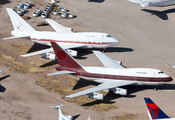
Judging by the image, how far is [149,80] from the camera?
4228cm

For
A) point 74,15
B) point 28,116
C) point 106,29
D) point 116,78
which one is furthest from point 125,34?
point 28,116

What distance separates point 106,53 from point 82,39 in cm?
740

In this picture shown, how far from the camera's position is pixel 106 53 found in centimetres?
5988

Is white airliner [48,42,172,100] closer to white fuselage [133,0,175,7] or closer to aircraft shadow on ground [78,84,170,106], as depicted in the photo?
aircraft shadow on ground [78,84,170,106]

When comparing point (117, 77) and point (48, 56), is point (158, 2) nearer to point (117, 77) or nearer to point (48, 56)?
point (48, 56)

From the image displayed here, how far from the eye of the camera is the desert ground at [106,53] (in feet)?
129

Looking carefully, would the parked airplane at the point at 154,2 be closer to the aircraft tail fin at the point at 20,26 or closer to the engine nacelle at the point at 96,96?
the aircraft tail fin at the point at 20,26

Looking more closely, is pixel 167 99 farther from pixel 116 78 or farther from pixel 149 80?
pixel 116 78

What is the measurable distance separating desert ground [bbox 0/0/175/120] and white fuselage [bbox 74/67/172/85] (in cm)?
305

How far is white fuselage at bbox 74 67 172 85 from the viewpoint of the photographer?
42125mm

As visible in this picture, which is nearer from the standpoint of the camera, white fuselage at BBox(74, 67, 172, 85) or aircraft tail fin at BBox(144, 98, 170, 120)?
aircraft tail fin at BBox(144, 98, 170, 120)

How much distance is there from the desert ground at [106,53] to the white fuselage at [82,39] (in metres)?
3.16

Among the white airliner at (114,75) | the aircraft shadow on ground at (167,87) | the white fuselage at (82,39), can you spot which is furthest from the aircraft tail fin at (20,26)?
the aircraft shadow on ground at (167,87)

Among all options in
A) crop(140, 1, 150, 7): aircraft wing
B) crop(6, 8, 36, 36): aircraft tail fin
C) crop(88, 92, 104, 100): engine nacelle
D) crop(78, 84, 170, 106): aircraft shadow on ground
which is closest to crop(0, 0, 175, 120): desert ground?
crop(78, 84, 170, 106): aircraft shadow on ground
